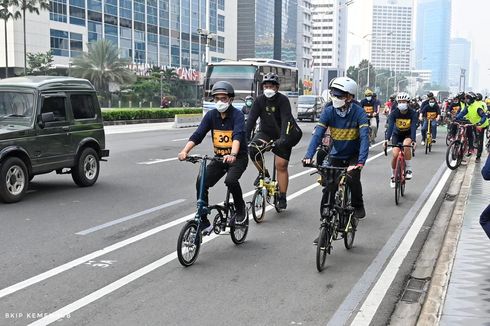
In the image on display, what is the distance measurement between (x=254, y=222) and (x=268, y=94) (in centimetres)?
181

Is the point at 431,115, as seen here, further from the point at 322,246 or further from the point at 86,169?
the point at 322,246

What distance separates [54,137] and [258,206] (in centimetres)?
411

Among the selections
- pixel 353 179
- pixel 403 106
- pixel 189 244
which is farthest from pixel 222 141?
pixel 403 106

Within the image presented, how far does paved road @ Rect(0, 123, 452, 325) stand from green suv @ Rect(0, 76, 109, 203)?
438 mm

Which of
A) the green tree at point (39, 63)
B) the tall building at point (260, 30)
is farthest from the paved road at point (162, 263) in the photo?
the tall building at point (260, 30)

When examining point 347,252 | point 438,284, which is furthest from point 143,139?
point 438,284

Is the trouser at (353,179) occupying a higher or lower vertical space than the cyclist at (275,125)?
lower

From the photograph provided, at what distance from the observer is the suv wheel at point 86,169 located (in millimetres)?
10750

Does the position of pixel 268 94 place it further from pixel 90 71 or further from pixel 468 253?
pixel 90 71

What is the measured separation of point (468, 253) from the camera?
6371mm

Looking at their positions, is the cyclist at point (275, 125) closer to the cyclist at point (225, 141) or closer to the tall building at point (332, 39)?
the cyclist at point (225, 141)

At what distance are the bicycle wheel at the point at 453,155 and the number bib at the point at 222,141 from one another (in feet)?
30.8

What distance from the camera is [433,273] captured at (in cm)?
595

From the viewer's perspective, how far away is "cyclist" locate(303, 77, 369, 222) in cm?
646
